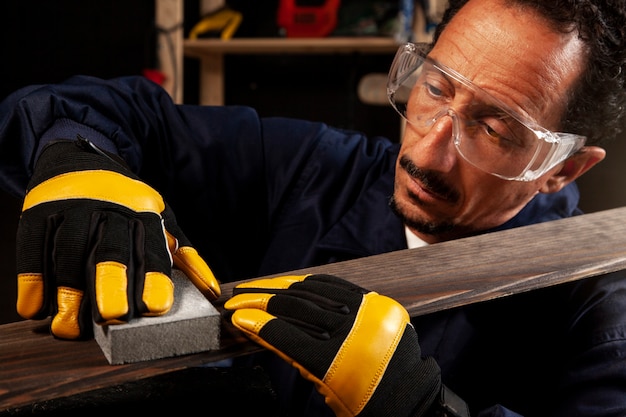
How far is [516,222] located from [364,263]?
522mm

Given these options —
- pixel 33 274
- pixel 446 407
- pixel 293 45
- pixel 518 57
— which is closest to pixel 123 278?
pixel 33 274

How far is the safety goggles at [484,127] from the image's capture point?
1.31 meters

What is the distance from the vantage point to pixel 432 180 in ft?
4.59

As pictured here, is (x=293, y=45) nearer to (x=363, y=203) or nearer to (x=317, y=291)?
(x=363, y=203)

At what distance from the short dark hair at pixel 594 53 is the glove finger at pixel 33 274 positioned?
1002 mm

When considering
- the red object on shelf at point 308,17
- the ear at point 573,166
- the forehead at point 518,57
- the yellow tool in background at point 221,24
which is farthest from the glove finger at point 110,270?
the yellow tool in background at point 221,24

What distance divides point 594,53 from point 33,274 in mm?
1164

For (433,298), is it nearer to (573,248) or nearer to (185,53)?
(573,248)

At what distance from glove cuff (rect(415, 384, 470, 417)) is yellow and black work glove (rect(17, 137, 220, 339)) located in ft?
1.23

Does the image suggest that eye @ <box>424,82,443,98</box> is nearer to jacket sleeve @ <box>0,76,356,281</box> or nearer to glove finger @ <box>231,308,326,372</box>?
jacket sleeve @ <box>0,76,356,281</box>

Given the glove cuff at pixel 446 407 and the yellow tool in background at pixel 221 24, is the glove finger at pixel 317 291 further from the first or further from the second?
the yellow tool in background at pixel 221 24

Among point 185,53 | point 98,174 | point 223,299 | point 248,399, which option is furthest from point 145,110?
point 185,53

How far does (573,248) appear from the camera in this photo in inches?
51.0

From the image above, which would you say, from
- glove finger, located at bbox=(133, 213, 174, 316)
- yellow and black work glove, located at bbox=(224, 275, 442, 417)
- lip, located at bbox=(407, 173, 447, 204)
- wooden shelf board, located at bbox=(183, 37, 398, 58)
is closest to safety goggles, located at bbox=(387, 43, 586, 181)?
lip, located at bbox=(407, 173, 447, 204)
